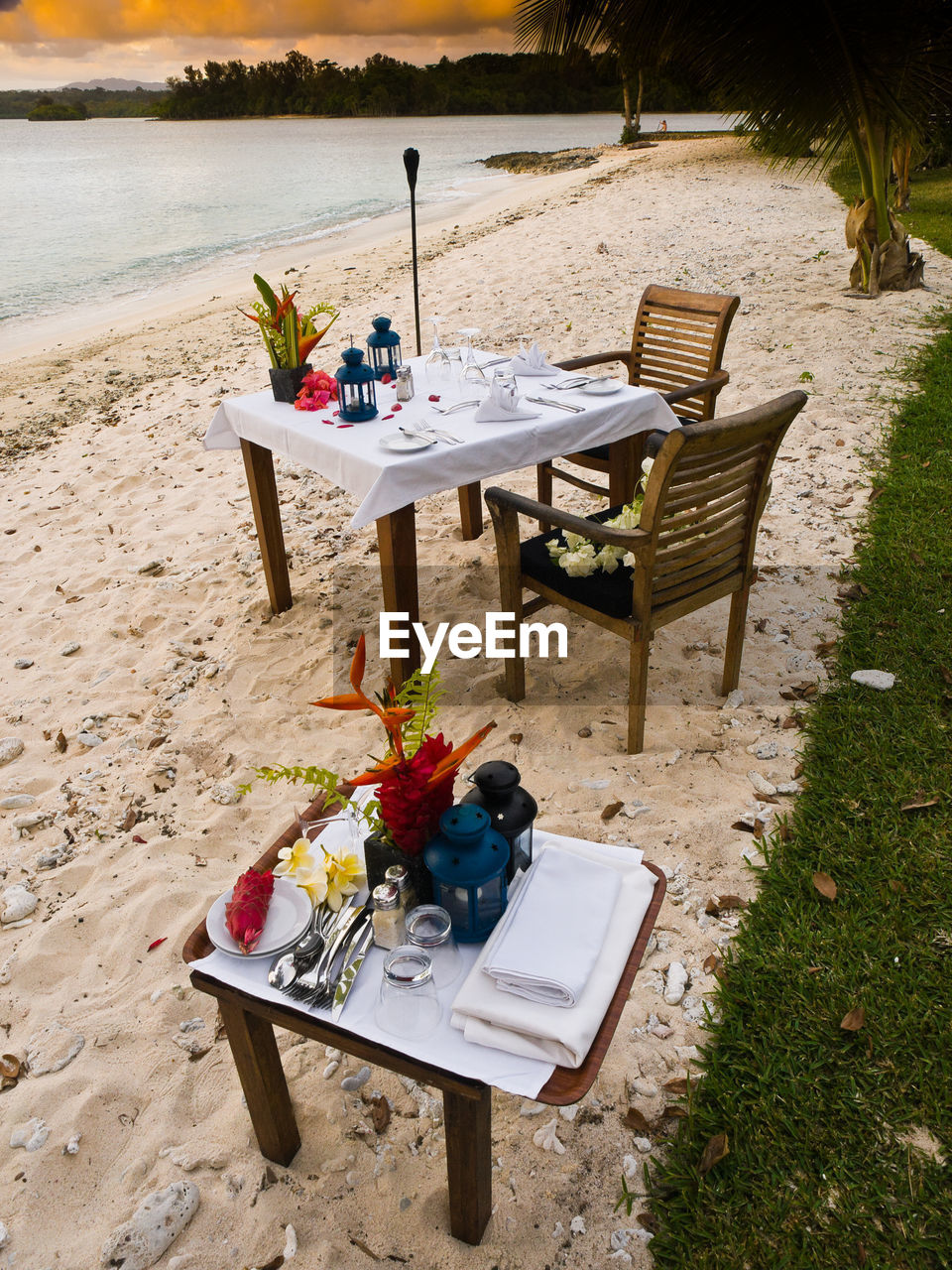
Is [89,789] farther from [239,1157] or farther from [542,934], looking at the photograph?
[542,934]

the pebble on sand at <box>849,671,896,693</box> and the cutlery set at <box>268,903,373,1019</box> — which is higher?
the cutlery set at <box>268,903,373,1019</box>

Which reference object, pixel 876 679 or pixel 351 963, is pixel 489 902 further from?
pixel 876 679

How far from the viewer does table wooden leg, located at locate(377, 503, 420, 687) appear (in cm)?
294

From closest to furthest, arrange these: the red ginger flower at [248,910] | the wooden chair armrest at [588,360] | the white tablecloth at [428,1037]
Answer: the white tablecloth at [428,1037]
the red ginger flower at [248,910]
the wooden chair armrest at [588,360]

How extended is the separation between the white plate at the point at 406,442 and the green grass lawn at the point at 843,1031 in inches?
64.9

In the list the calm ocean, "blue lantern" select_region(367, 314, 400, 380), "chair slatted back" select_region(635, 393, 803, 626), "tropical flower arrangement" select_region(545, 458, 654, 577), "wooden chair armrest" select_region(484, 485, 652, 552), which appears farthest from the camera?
the calm ocean

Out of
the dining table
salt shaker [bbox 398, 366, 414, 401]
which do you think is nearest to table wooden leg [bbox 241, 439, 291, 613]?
the dining table

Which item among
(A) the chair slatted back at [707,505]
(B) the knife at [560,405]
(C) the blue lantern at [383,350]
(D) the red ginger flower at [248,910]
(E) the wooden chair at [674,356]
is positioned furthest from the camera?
(E) the wooden chair at [674,356]

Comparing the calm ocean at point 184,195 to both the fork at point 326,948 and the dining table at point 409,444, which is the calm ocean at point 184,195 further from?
the fork at point 326,948

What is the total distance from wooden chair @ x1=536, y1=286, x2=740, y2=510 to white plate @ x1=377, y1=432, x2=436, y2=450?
1.15 metres

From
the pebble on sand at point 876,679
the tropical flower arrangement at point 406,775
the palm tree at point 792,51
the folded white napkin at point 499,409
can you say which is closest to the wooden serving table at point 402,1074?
the tropical flower arrangement at point 406,775

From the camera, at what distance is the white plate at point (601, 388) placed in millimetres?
3469

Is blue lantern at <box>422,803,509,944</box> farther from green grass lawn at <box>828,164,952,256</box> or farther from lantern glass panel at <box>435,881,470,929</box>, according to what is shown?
green grass lawn at <box>828,164,952,256</box>

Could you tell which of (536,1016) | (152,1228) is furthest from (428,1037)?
(152,1228)
